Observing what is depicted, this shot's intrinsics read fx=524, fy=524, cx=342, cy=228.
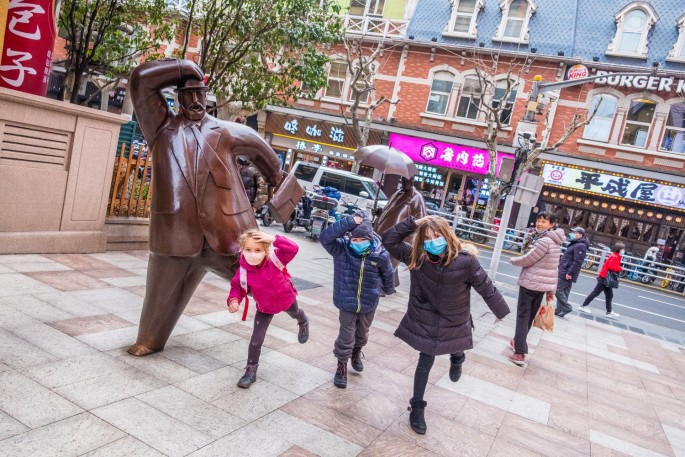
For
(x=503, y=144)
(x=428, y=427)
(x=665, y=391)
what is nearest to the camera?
(x=428, y=427)

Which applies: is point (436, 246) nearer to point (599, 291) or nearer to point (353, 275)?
point (353, 275)

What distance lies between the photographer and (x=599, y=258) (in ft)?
61.5

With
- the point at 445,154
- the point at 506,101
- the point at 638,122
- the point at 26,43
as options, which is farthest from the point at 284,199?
the point at 638,122

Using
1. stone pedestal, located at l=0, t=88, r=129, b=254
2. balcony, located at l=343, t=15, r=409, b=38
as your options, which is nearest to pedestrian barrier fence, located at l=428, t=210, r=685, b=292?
balcony, located at l=343, t=15, r=409, b=38

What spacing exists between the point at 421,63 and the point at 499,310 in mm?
19897

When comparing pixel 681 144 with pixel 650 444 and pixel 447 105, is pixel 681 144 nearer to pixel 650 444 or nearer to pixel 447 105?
pixel 447 105

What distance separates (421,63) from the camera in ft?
72.7

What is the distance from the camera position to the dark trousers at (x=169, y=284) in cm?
379

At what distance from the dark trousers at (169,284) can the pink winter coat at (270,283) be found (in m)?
0.24

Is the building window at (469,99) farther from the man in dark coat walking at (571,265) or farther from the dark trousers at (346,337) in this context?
the dark trousers at (346,337)

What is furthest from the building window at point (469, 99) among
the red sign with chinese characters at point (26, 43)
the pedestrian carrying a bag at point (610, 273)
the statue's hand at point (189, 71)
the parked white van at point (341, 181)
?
the statue's hand at point (189, 71)

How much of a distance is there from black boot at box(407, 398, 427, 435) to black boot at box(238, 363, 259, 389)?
1159 mm

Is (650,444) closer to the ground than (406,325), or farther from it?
closer to the ground

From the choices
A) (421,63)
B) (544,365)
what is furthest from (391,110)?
(544,365)
